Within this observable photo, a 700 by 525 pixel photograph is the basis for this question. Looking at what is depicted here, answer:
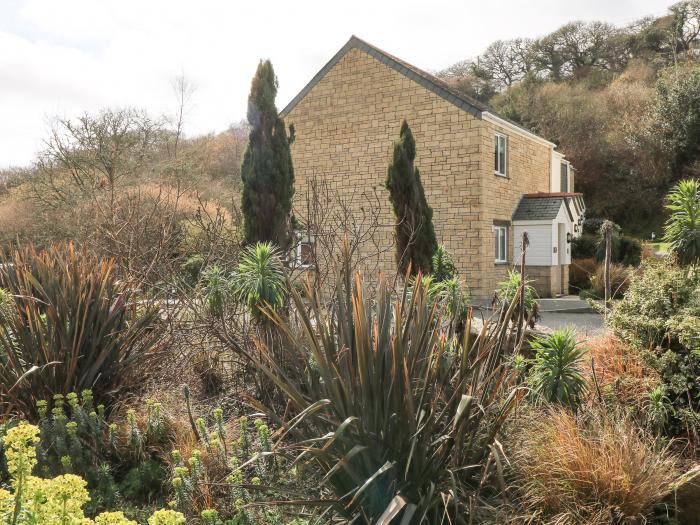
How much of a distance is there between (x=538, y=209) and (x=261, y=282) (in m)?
17.4

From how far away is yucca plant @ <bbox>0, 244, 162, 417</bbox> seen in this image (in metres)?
4.77

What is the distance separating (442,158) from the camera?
19.1 meters

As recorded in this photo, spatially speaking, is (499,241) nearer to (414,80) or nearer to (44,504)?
(414,80)

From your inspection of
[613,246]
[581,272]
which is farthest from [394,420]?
[581,272]

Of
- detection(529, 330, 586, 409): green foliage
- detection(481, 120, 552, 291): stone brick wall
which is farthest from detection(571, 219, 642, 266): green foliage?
detection(529, 330, 586, 409): green foliage

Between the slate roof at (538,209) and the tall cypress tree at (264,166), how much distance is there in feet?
31.0

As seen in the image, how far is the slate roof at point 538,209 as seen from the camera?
20797 millimetres

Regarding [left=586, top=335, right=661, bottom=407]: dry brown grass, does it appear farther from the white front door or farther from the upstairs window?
the upstairs window

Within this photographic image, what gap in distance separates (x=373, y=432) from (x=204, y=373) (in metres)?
3.28

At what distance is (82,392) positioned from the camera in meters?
4.58

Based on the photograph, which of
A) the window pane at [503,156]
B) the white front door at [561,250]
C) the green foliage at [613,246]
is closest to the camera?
the window pane at [503,156]

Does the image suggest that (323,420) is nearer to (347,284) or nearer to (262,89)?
(347,284)

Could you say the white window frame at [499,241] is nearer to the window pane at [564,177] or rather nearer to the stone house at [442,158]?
the stone house at [442,158]

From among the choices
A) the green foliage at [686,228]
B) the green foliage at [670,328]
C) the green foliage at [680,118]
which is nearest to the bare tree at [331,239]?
the green foliage at [670,328]
